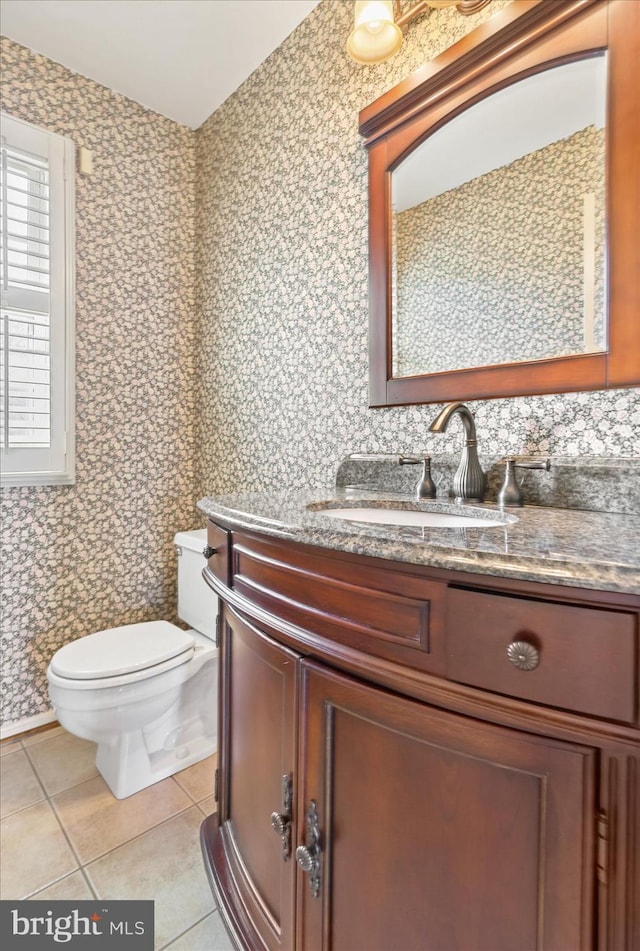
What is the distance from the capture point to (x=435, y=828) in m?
0.59

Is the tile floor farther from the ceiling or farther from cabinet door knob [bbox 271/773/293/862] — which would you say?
the ceiling

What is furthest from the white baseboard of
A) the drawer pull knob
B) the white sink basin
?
the drawer pull knob

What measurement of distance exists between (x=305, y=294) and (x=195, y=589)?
1.22m

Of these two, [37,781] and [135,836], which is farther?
[37,781]

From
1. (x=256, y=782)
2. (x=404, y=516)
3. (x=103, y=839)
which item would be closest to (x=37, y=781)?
(x=103, y=839)

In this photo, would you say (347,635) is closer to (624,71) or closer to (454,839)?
(454,839)

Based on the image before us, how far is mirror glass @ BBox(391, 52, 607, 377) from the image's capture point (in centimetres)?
96

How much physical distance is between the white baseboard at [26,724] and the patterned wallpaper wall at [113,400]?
0.9 inches

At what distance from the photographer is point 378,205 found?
1.33 meters

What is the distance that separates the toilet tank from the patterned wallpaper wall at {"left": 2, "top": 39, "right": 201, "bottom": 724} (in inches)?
11.9

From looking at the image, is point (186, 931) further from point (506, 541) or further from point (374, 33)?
point (374, 33)

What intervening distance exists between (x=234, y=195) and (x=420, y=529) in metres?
1.89

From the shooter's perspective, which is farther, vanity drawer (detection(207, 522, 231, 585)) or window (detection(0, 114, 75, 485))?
window (detection(0, 114, 75, 485))

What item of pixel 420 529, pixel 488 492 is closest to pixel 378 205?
pixel 488 492
